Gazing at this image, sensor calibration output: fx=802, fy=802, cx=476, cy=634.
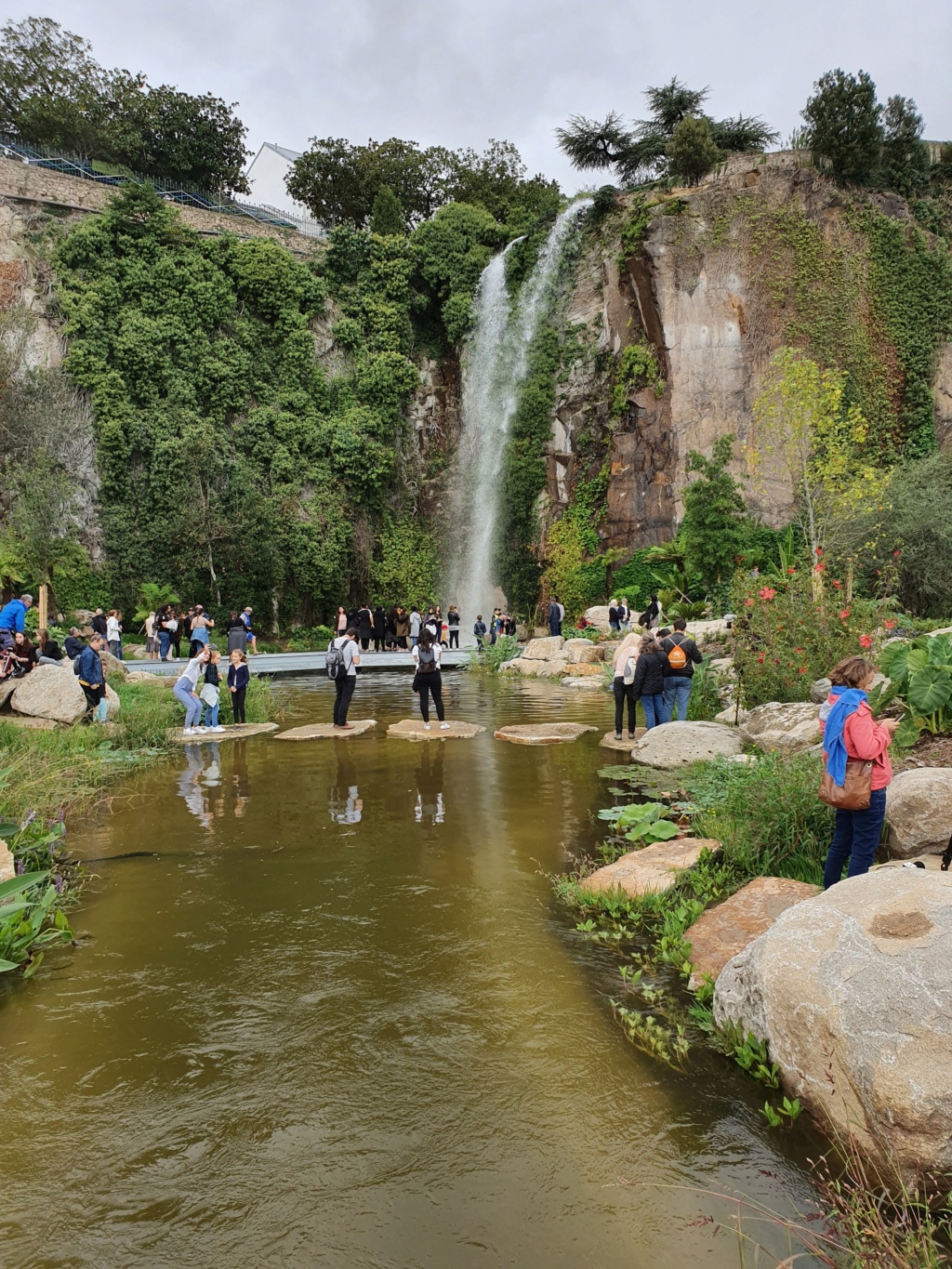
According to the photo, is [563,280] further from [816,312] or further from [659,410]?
[816,312]

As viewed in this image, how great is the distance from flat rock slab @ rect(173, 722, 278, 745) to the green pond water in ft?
17.6

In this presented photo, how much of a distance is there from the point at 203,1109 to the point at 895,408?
30.7 metres

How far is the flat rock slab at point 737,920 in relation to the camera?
4.46m

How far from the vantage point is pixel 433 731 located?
477 inches

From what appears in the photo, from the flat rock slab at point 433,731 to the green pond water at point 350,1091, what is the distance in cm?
538

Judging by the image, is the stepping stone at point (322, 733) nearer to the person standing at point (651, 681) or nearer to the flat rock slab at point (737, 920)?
the person standing at point (651, 681)

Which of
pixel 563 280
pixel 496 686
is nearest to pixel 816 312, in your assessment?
pixel 563 280

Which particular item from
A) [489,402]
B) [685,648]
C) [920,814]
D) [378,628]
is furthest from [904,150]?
[920,814]

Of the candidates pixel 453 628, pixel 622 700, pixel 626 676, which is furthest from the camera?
pixel 453 628

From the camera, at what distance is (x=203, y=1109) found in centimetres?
336

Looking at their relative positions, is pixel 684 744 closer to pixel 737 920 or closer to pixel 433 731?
pixel 433 731

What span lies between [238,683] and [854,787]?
993 cm

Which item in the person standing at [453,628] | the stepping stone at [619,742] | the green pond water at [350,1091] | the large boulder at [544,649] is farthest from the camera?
the person standing at [453,628]

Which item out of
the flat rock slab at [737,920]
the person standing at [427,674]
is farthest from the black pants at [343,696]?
the flat rock slab at [737,920]
